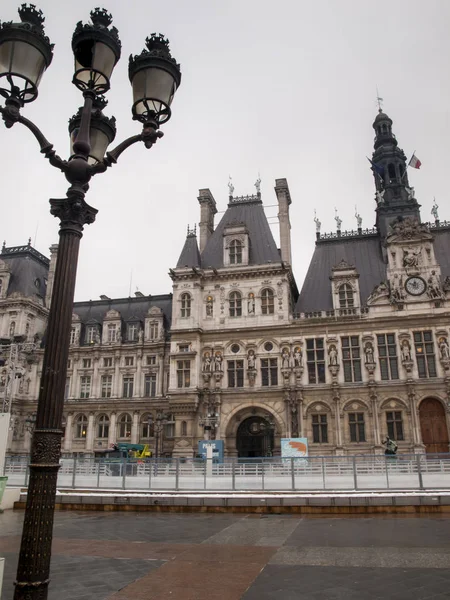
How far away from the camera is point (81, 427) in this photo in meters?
49.6

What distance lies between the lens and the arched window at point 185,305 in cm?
4428

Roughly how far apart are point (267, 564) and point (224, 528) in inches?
201

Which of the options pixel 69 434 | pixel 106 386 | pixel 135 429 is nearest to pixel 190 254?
pixel 106 386

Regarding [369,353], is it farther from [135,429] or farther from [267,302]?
[135,429]

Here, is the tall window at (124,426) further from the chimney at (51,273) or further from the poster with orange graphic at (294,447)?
the poster with orange graphic at (294,447)

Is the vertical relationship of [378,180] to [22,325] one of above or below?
above

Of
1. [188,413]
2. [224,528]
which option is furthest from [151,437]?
[224,528]

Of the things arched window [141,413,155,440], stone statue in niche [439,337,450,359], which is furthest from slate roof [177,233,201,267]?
stone statue in niche [439,337,450,359]

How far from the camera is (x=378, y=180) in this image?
52562mm

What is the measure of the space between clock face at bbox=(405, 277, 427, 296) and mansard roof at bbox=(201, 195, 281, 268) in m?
11.2

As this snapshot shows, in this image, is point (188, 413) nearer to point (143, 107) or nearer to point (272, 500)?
point (272, 500)

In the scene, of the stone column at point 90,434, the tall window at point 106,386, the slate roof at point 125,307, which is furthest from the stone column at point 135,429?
the slate roof at point 125,307

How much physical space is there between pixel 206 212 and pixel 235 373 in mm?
18863

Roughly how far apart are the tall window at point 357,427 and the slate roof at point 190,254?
63.9ft
